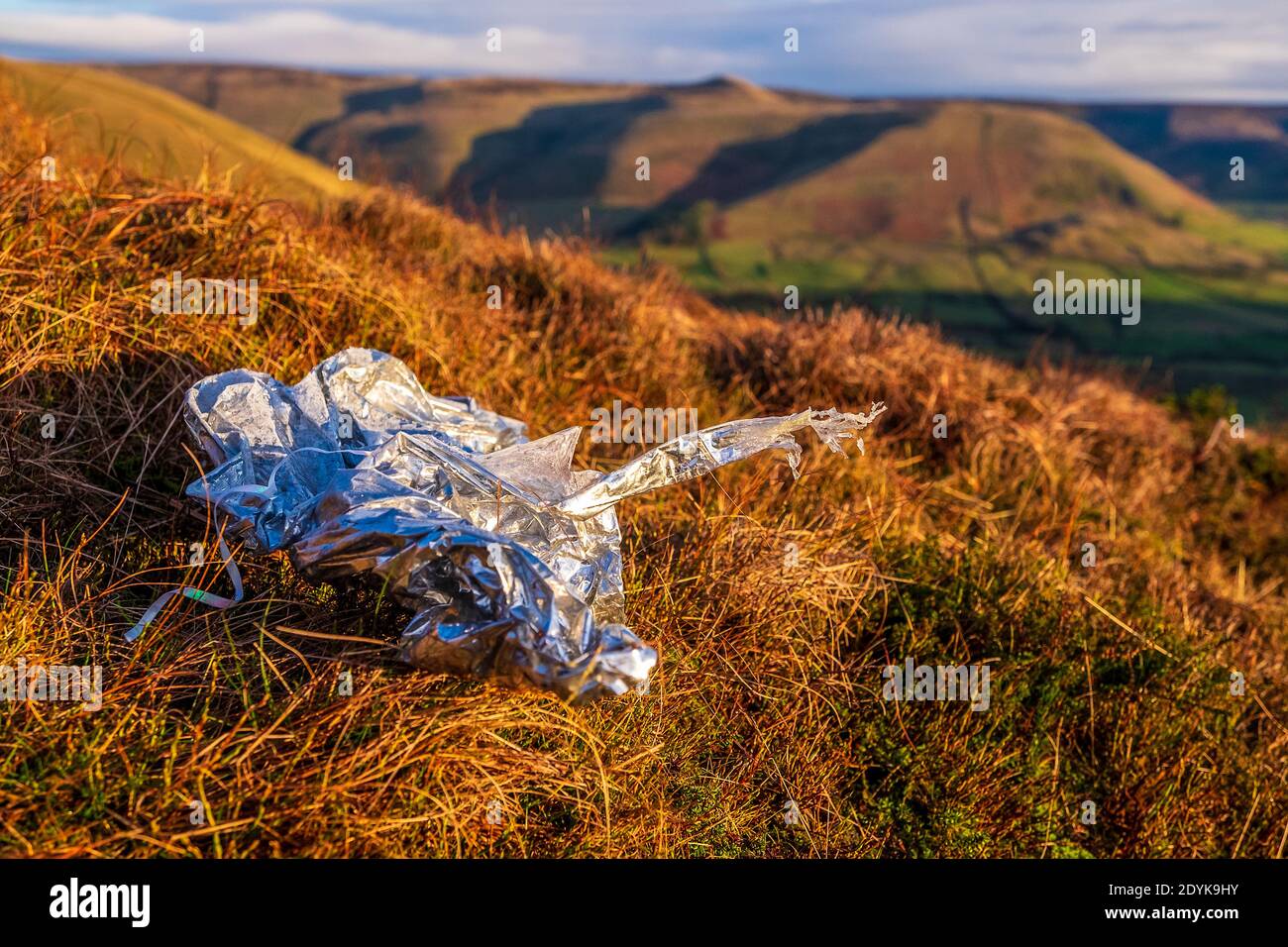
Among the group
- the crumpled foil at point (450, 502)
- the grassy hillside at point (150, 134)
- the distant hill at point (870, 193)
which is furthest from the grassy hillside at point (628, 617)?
the distant hill at point (870, 193)

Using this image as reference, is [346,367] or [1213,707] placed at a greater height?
[346,367]

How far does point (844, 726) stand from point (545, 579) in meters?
1.52

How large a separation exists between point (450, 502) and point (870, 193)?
125 feet

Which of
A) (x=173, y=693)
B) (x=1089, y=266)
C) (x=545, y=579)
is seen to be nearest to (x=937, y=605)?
(x=545, y=579)

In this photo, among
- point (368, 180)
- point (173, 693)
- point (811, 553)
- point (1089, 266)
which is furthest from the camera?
point (1089, 266)

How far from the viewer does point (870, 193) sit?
3816 cm

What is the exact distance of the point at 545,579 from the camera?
2385mm

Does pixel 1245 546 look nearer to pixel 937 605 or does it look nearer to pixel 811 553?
pixel 937 605

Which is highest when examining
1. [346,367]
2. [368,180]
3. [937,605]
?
[368,180]

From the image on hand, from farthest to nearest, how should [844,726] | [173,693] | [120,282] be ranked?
[120,282] < [844,726] < [173,693]

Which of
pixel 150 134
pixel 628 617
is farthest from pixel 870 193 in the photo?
pixel 628 617

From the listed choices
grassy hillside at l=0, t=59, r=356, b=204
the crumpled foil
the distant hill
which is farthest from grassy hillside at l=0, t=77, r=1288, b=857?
the distant hill

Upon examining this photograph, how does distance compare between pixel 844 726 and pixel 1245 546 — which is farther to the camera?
pixel 1245 546

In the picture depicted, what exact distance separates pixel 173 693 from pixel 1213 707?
3840mm
